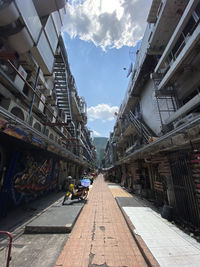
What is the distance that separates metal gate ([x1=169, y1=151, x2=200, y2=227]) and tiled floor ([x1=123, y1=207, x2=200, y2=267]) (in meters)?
0.81

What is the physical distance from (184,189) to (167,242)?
233 cm

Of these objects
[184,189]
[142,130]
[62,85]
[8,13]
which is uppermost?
[62,85]

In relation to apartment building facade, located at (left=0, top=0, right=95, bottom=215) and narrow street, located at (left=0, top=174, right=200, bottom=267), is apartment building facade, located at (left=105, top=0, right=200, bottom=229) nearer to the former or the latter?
narrow street, located at (left=0, top=174, right=200, bottom=267)

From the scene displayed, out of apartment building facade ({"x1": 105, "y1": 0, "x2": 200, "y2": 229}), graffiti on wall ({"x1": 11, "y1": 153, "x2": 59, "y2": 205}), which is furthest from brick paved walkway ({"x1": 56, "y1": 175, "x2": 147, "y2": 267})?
graffiti on wall ({"x1": 11, "y1": 153, "x2": 59, "y2": 205})

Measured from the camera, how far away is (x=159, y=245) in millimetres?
3121

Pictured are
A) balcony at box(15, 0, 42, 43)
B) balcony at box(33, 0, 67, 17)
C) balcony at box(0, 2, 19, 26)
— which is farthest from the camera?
balcony at box(33, 0, 67, 17)

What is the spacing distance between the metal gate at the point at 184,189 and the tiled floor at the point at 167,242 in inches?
31.8

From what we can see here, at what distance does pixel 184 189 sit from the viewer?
473 centimetres

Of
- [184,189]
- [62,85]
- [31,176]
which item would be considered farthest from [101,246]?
[62,85]

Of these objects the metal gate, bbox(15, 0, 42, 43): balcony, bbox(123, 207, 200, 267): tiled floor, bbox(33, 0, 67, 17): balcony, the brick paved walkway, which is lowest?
the brick paved walkway

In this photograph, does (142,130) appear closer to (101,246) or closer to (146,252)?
(146,252)

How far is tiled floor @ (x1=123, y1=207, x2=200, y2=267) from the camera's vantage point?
2.58m

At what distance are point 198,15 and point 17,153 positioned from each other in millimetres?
12462

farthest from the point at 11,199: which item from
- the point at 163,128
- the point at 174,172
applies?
the point at 163,128
